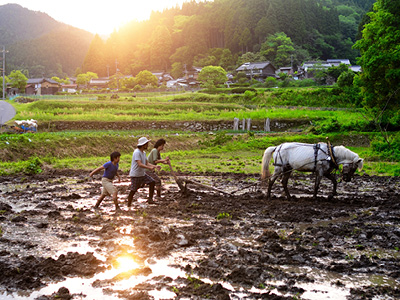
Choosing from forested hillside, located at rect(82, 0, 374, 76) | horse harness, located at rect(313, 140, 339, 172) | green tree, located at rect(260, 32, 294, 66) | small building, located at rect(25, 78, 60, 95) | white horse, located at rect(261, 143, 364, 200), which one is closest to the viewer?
horse harness, located at rect(313, 140, 339, 172)

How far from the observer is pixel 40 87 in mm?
93438

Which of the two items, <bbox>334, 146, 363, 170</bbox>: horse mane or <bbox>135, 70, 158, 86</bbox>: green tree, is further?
<bbox>135, 70, 158, 86</bbox>: green tree

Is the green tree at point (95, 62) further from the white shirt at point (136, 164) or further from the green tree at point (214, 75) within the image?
the white shirt at point (136, 164)

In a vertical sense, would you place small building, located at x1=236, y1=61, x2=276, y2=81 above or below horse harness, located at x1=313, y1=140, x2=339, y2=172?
above

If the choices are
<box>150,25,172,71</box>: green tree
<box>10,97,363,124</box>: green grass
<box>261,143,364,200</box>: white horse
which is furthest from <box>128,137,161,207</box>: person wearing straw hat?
<box>150,25,172,71</box>: green tree

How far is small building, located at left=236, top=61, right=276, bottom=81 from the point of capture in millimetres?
87312

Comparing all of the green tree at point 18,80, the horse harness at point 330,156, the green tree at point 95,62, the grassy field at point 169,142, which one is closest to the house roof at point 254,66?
the grassy field at point 169,142

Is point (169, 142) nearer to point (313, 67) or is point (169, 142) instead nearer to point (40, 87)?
point (313, 67)

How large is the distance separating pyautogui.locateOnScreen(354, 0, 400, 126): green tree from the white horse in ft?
42.1

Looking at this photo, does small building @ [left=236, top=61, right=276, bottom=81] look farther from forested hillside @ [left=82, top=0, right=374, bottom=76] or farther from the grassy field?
the grassy field

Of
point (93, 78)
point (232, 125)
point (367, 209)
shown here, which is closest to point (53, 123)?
point (232, 125)

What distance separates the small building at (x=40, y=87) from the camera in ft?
307

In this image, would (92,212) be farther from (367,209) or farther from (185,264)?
(367,209)

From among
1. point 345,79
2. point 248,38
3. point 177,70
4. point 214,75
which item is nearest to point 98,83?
A: point 177,70
